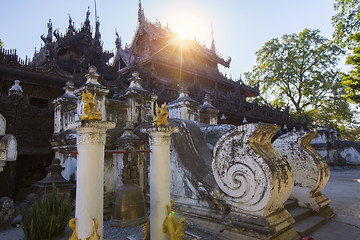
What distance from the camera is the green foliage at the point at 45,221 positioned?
3.54m

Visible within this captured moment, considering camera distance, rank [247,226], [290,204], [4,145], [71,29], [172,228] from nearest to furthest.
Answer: [172,228]
[247,226]
[4,145]
[290,204]
[71,29]

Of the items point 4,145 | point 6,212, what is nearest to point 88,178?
point 4,145

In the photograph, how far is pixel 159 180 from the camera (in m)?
2.61

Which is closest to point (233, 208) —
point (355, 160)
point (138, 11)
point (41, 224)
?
point (41, 224)

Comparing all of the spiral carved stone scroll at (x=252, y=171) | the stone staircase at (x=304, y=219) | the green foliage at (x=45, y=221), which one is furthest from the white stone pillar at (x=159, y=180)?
the stone staircase at (x=304, y=219)

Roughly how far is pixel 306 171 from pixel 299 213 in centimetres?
87

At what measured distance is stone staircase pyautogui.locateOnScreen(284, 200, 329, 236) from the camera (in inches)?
139

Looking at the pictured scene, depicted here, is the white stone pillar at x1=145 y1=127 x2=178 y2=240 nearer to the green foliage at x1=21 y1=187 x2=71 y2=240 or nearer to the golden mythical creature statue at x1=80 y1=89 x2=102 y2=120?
the golden mythical creature statue at x1=80 y1=89 x2=102 y2=120

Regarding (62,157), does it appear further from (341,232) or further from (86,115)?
(341,232)

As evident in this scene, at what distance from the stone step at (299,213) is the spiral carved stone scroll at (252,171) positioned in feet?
3.35

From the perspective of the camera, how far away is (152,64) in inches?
711

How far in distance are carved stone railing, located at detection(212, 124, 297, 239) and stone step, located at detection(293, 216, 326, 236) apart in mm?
466

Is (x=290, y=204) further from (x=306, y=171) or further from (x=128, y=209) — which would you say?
(x=128, y=209)

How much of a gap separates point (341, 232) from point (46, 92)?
1316 centimetres
